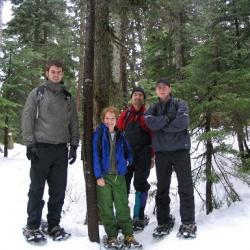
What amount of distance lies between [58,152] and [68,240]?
55.2 inches

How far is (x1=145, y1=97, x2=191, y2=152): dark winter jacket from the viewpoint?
627cm

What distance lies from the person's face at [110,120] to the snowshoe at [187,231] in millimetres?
1966

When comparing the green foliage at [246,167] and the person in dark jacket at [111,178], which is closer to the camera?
the person in dark jacket at [111,178]

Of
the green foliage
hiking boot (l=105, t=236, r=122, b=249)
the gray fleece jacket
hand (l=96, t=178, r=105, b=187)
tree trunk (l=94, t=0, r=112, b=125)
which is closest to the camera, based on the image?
the gray fleece jacket

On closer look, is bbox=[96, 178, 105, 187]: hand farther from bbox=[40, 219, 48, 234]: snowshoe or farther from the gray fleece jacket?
bbox=[40, 219, 48, 234]: snowshoe

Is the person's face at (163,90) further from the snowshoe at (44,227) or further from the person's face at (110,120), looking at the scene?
the snowshoe at (44,227)

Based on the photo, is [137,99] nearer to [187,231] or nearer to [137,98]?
[137,98]

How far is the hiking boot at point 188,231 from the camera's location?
6.09m

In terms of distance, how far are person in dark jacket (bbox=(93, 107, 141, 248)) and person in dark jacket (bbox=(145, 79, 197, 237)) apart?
22.5 inches

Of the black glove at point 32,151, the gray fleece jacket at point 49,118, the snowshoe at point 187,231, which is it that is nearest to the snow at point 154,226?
the snowshoe at point 187,231

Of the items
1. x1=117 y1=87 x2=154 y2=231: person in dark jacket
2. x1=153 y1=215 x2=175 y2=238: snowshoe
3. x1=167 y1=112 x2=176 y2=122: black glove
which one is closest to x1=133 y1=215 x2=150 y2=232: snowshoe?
x1=117 y1=87 x2=154 y2=231: person in dark jacket

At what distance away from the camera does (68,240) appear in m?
6.18

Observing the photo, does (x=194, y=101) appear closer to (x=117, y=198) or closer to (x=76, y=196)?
(x=117, y=198)

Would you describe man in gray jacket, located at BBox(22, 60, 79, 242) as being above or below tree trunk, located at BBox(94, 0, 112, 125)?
below
